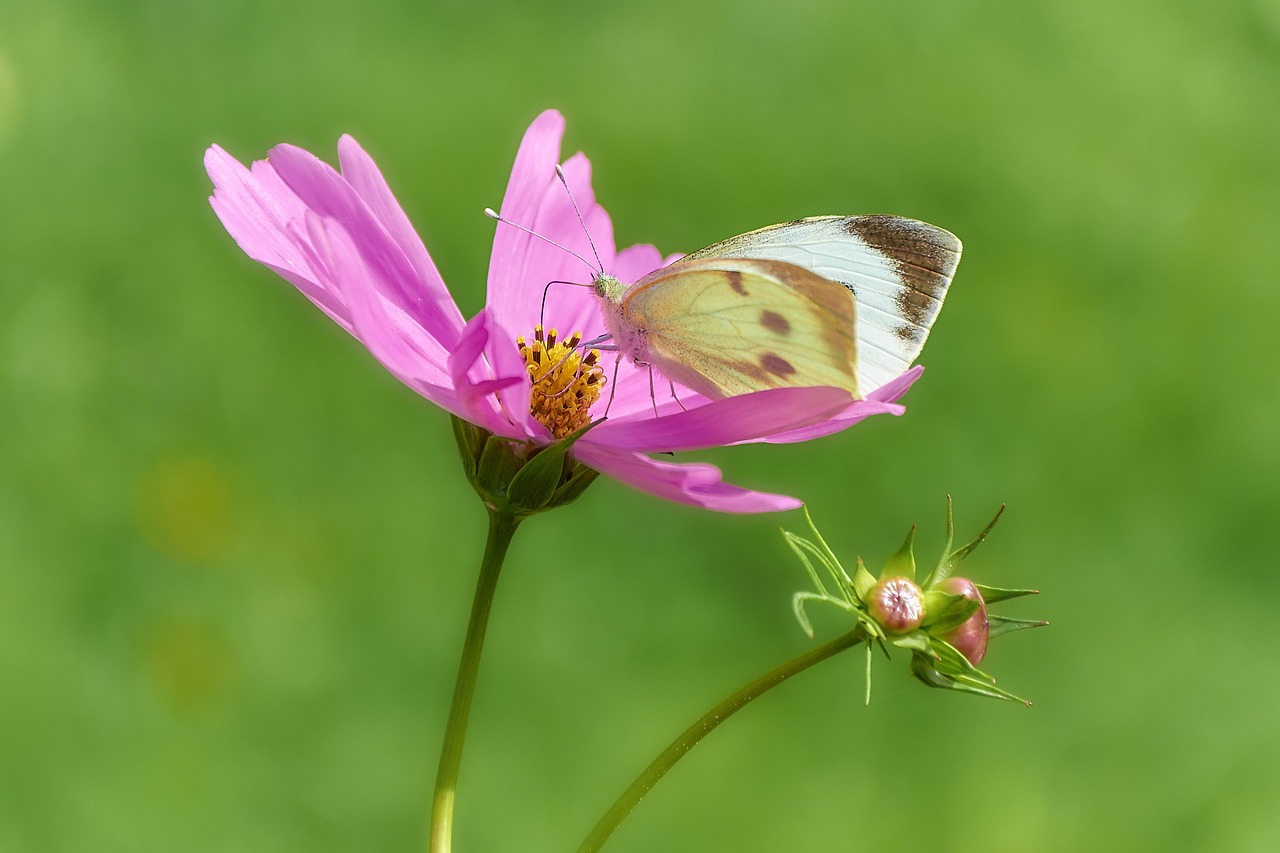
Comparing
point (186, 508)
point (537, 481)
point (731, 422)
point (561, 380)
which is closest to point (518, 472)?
point (537, 481)

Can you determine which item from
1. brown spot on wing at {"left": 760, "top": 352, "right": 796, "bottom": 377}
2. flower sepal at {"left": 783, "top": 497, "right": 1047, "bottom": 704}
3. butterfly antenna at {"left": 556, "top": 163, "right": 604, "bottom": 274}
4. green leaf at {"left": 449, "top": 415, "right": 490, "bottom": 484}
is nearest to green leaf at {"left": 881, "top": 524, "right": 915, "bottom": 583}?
flower sepal at {"left": 783, "top": 497, "right": 1047, "bottom": 704}

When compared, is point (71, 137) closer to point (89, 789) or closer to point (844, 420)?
point (89, 789)

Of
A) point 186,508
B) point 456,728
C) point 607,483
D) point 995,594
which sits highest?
point 995,594

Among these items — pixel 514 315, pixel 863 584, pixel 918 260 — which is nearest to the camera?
pixel 863 584

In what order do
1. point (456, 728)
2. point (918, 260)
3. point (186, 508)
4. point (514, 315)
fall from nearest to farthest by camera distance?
point (456, 728), point (918, 260), point (514, 315), point (186, 508)

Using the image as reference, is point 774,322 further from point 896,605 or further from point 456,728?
point 456,728

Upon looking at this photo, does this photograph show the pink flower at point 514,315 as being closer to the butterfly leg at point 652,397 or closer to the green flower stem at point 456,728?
the butterfly leg at point 652,397

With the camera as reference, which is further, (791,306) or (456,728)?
(791,306)

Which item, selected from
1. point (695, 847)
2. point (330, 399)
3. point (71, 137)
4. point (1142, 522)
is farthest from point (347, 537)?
point (1142, 522)
